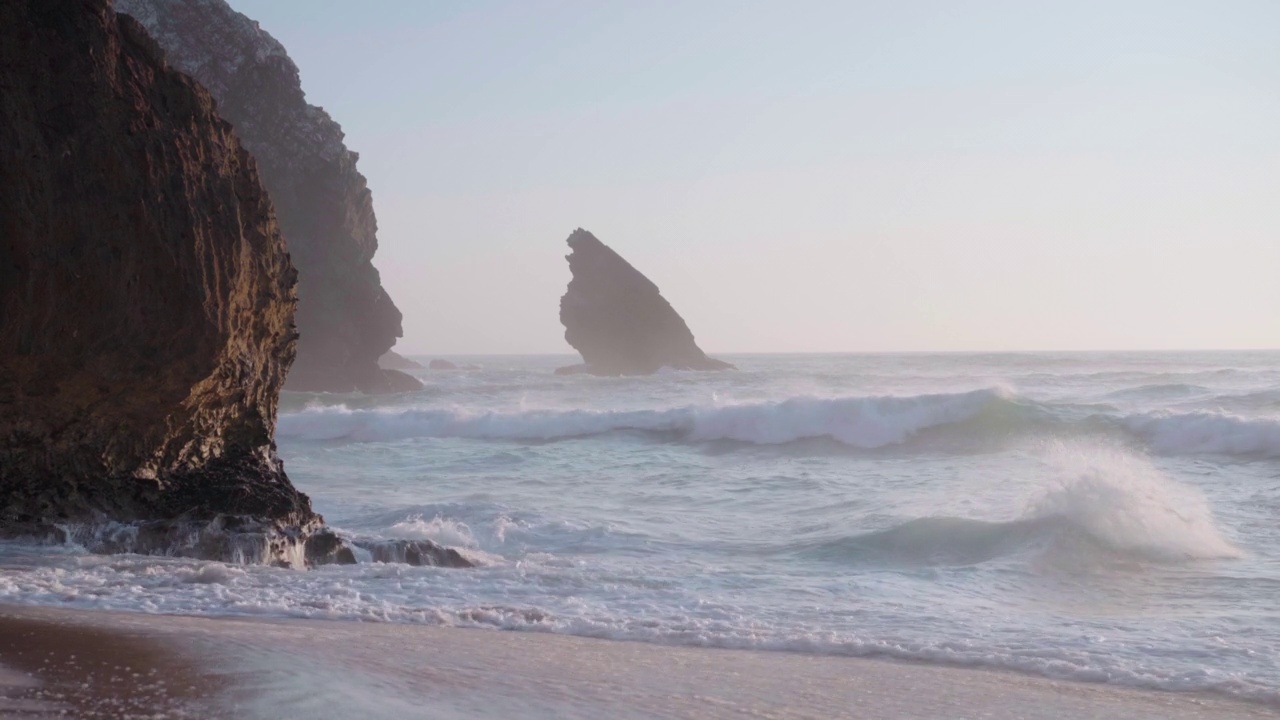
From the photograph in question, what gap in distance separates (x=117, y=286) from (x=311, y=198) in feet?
130

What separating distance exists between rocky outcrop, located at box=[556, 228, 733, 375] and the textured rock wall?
5837 cm

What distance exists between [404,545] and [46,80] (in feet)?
13.7

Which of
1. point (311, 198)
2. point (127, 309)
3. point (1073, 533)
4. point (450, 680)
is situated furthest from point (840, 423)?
point (311, 198)

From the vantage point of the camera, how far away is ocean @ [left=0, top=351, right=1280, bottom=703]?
241 inches

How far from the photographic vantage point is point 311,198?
148 ft

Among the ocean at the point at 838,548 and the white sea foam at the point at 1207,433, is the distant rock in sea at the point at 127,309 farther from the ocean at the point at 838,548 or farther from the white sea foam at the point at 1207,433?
the white sea foam at the point at 1207,433

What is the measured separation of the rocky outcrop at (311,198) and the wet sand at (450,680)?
36.3 meters

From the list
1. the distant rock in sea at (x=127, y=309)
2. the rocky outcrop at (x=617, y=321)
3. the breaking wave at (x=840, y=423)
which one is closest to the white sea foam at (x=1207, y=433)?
the breaking wave at (x=840, y=423)

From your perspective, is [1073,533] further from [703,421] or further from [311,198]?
[311,198]

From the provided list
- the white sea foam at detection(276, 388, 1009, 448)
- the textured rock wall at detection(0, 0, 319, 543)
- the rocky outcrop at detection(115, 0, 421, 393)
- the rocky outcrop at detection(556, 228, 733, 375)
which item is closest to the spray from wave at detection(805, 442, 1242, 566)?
the textured rock wall at detection(0, 0, 319, 543)

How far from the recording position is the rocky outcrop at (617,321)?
67.8 metres

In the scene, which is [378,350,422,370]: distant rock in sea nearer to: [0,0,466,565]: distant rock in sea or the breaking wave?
the breaking wave

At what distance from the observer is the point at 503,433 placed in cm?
2361

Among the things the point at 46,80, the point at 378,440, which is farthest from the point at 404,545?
the point at 378,440
